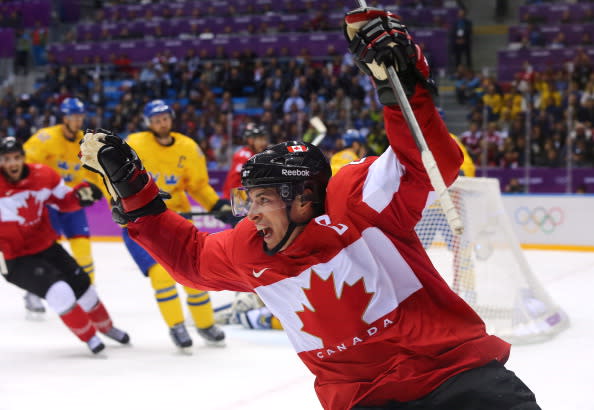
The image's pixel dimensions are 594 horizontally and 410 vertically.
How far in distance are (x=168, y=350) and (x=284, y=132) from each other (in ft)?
22.8

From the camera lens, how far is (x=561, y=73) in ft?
36.5

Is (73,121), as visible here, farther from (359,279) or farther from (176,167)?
(359,279)

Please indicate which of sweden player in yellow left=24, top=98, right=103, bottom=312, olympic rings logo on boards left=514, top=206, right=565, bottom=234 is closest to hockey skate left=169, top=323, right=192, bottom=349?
sweden player in yellow left=24, top=98, right=103, bottom=312

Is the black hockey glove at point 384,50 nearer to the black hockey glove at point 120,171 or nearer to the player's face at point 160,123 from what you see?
the black hockey glove at point 120,171

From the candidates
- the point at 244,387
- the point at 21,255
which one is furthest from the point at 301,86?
the point at 244,387

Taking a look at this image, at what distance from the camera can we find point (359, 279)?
2.04m

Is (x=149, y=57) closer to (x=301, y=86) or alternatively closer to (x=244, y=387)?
(x=301, y=86)

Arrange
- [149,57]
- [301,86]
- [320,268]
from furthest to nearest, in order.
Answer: [149,57], [301,86], [320,268]

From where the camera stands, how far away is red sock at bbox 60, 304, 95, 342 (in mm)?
4923

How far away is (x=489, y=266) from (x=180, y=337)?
1964 millimetres

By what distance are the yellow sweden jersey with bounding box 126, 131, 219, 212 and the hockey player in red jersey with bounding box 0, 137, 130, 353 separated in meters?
0.42

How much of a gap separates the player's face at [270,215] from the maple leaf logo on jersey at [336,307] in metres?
0.14

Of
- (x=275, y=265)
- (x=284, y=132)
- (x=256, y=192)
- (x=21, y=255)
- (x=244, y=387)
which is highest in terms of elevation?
(x=256, y=192)

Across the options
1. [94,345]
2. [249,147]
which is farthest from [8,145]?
[249,147]
